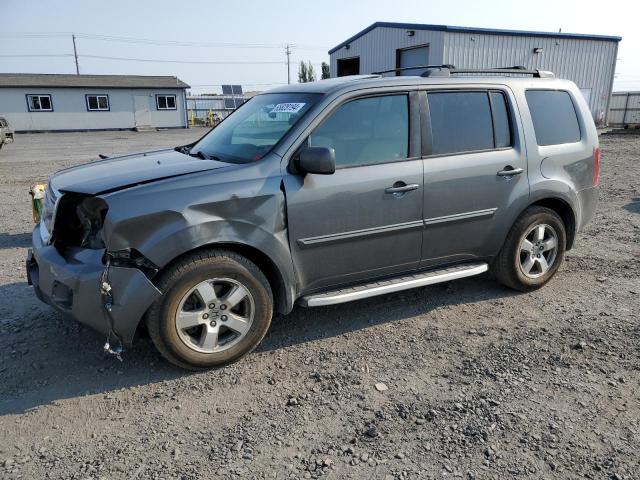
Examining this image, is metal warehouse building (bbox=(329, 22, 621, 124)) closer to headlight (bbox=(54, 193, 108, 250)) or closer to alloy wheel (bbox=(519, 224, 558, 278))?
alloy wheel (bbox=(519, 224, 558, 278))

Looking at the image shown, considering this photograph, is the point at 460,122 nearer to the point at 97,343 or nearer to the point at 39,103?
the point at 97,343

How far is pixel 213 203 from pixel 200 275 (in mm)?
480

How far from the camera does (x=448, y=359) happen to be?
12.3 ft

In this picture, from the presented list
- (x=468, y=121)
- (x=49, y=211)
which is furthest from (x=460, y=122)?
(x=49, y=211)

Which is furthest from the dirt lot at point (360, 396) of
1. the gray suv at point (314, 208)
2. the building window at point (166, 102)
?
the building window at point (166, 102)

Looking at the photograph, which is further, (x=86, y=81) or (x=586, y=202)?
(x=86, y=81)

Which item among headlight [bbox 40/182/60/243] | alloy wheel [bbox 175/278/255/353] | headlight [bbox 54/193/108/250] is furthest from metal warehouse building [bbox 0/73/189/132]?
alloy wheel [bbox 175/278/255/353]

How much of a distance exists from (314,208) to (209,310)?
3.35 ft

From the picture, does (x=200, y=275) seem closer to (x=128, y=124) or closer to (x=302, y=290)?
(x=302, y=290)

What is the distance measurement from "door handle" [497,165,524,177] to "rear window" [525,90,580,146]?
Answer: 16.6 inches

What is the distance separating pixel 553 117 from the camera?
4867mm

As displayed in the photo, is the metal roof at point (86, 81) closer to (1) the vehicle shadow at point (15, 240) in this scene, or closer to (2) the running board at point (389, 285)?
(1) the vehicle shadow at point (15, 240)

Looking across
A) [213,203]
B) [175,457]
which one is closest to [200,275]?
[213,203]

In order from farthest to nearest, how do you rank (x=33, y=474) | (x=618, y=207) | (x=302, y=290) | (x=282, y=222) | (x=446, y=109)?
(x=618, y=207) → (x=446, y=109) → (x=302, y=290) → (x=282, y=222) → (x=33, y=474)
